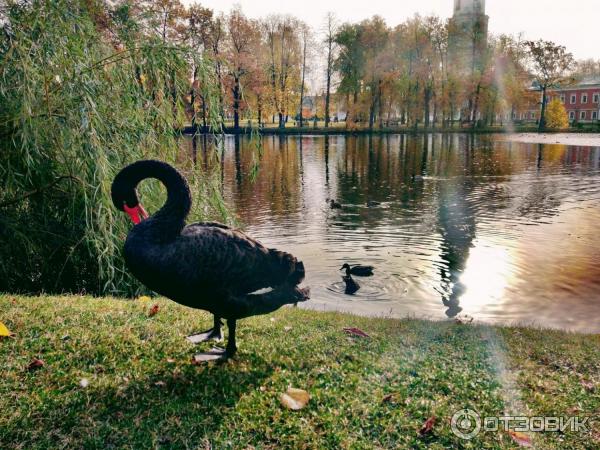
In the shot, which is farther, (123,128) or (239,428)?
(123,128)

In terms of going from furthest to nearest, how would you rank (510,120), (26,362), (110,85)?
1. (510,120)
2. (110,85)
3. (26,362)

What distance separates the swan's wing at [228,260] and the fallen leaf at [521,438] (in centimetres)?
212

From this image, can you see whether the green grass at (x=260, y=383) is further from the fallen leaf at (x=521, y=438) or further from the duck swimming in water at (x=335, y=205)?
the duck swimming in water at (x=335, y=205)

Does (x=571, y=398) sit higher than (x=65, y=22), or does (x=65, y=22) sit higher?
(x=65, y=22)

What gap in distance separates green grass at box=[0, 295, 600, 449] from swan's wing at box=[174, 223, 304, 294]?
786 millimetres

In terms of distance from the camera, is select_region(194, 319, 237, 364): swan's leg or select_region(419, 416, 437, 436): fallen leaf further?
select_region(194, 319, 237, 364): swan's leg

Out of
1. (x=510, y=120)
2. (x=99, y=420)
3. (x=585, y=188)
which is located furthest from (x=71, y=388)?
(x=510, y=120)

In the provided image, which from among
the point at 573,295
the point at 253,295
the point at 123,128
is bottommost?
the point at 573,295

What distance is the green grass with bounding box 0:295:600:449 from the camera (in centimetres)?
337

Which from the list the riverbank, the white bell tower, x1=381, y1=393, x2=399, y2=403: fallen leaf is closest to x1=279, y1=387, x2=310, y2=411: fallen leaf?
x1=381, y1=393, x2=399, y2=403: fallen leaf

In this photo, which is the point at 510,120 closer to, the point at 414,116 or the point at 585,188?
the point at 414,116

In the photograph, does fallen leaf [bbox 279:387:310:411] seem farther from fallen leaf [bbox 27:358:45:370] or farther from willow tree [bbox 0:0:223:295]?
willow tree [bbox 0:0:223:295]

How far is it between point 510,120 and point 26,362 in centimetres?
9141

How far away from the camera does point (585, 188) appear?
22484 mm
